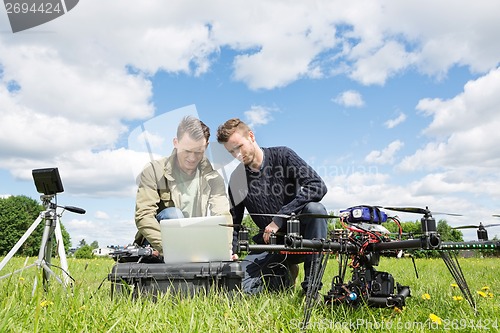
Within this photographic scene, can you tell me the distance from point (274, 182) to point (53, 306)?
8.53 ft

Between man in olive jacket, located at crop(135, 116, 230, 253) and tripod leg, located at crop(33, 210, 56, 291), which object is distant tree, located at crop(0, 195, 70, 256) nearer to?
tripod leg, located at crop(33, 210, 56, 291)

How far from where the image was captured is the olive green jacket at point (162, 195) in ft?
14.8

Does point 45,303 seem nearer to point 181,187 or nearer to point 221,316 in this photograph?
point 221,316

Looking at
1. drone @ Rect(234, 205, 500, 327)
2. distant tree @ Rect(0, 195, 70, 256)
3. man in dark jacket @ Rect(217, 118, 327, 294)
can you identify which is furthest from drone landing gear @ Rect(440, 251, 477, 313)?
distant tree @ Rect(0, 195, 70, 256)

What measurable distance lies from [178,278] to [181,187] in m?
1.07

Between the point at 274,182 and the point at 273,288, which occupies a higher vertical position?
the point at 274,182

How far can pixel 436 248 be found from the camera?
287 centimetres

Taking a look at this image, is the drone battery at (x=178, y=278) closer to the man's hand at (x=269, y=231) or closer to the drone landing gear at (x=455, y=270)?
the man's hand at (x=269, y=231)

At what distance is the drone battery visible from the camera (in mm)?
4023

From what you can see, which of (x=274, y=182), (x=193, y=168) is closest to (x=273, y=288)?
(x=274, y=182)

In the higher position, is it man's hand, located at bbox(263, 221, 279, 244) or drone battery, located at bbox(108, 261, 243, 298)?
man's hand, located at bbox(263, 221, 279, 244)

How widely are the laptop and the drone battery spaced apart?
106 millimetres

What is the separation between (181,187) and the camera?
4.82 m

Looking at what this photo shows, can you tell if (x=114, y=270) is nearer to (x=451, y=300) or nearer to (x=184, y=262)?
(x=184, y=262)
